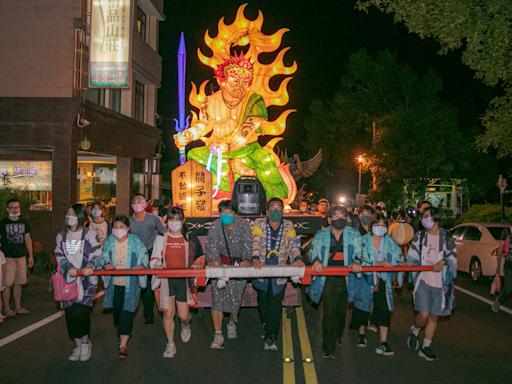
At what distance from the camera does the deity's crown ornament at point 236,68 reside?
1712 centimetres

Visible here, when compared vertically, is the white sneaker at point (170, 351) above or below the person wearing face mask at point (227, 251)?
below

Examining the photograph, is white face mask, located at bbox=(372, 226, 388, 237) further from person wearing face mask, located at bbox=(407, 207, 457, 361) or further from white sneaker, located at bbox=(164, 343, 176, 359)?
white sneaker, located at bbox=(164, 343, 176, 359)

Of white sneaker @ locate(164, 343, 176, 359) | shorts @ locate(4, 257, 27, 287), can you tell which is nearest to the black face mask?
white sneaker @ locate(164, 343, 176, 359)

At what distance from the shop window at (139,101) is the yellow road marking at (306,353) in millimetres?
16633

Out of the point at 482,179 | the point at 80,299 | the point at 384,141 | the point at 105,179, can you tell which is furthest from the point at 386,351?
the point at 482,179

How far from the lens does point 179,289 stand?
596 centimetres

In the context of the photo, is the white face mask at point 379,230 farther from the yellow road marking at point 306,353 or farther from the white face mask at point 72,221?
the white face mask at point 72,221

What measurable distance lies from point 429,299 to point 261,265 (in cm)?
218

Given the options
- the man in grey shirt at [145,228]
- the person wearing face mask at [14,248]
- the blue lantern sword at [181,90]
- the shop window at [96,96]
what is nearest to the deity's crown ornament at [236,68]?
the blue lantern sword at [181,90]

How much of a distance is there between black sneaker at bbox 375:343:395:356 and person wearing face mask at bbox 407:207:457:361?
14.2 inches

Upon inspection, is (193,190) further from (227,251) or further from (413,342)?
(413,342)

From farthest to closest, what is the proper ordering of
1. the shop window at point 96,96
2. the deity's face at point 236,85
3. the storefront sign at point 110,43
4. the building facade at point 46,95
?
the shop window at point 96,96 → the deity's face at point 236,85 → the building facade at point 46,95 → the storefront sign at point 110,43

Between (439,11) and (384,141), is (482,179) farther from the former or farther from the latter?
(439,11)

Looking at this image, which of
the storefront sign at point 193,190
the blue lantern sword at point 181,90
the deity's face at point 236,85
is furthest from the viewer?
the blue lantern sword at point 181,90
